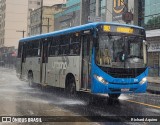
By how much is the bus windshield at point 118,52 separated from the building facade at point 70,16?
4912 cm

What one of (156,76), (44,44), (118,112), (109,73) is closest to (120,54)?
(109,73)

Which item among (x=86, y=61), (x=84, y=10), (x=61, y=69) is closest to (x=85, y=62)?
(x=86, y=61)

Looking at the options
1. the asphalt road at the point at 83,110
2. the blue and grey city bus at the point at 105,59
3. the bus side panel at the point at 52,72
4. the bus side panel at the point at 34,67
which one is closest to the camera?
the asphalt road at the point at 83,110

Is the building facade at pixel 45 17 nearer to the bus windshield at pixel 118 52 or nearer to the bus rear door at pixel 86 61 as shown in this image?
the bus rear door at pixel 86 61

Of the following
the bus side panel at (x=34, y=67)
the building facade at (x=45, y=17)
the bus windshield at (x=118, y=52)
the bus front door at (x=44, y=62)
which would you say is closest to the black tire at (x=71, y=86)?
the bus windshield at (x=118, y=52)

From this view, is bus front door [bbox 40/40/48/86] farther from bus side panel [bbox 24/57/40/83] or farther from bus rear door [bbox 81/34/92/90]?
bus rear door [bbox 81/34/92/90]

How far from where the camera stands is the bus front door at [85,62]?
569 inches

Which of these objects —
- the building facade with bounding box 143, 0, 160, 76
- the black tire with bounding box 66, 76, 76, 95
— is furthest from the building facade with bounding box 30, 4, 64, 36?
the black tire with bounding box 66, 76, 76, 95

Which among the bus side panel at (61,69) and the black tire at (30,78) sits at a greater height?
the bus side panel at (61,69)

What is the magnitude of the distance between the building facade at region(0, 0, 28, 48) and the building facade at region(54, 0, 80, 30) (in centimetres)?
4259

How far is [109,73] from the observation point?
13.8 m

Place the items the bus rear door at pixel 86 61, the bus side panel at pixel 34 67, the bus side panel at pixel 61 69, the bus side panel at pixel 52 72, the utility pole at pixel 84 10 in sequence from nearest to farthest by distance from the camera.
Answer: the bus rear door at pixel 86 61 → the bus side panel at pixel 61 69 → the bus side panel at pixel 52 72 → the bus side panel at pixel 34 67 → the utility pole at pixel 84 10

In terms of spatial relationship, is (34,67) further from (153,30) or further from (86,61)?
(153,30)

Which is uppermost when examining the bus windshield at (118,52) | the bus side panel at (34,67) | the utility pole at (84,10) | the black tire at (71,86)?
the utility pole at (84,10)
